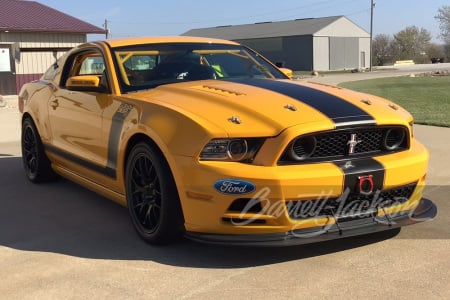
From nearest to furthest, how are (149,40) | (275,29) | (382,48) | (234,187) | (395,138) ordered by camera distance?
(234,187), (395,138), (149,40), (275,29), (382,48)

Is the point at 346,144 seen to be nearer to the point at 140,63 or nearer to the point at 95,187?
the point at 140,63

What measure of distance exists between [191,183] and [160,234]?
60 cm

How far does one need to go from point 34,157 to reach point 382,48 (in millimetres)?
89294

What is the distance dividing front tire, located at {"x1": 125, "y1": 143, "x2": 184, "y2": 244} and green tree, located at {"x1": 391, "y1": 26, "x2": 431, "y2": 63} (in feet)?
289

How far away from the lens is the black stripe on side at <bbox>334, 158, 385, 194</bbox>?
3703 mm

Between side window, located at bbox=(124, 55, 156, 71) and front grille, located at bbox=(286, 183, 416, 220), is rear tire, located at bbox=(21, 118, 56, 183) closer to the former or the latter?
side window, located at bbox=(124, 55, 156, 71)

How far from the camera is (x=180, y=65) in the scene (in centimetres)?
516

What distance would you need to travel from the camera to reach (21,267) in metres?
3.99

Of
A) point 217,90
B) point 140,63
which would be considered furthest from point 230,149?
point 140,63

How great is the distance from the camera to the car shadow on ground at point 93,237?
4.02 metres

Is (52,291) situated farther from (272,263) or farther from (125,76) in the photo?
(125,76)

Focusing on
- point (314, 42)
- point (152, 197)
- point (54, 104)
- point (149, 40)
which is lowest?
point (152, 197)

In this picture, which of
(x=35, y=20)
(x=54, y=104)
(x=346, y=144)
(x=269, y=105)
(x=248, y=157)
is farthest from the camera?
(x=35, y=20)

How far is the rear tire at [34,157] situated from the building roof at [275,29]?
2426 inches
